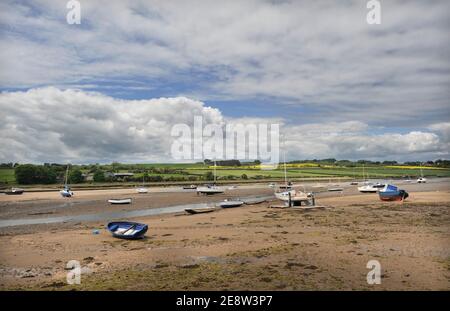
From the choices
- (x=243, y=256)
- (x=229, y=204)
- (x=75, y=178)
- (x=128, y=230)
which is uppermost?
(x=75, y=178)

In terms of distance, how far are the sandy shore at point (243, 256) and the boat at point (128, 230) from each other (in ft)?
1.66

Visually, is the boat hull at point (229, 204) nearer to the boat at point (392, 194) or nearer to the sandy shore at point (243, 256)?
the sandy shore at point (243, 256)

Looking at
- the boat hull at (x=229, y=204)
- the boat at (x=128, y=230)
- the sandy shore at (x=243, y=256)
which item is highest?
the boat at (x=128, y=230)

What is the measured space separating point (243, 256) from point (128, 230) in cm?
909

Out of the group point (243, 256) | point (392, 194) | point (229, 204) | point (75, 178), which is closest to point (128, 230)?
point (243, 256)

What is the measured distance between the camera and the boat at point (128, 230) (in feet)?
73.7

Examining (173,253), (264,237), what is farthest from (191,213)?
(173,253)

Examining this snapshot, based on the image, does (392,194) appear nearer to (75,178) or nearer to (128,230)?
(128,230)

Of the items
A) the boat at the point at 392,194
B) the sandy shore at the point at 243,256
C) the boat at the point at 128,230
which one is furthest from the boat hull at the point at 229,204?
the boat at the point at 128,230

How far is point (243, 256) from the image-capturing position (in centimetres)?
1745

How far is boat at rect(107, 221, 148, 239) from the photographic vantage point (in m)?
22.5

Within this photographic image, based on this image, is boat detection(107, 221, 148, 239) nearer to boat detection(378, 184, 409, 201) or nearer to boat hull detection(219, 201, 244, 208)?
boat hull detection(219, 201, 244, 208)

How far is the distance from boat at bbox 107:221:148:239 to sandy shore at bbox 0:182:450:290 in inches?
20.0
